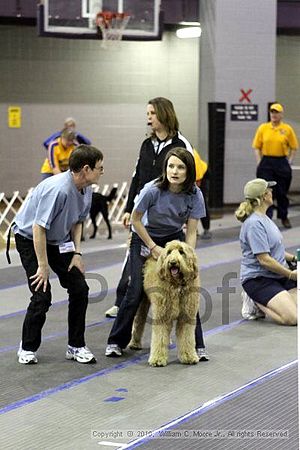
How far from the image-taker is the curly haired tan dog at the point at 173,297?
6.04 metres

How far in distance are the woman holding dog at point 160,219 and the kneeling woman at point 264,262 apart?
1144mm

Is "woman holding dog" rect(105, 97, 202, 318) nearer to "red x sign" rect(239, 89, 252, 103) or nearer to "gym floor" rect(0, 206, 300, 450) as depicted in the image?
"gym floor" rect(0, 206, 300, 450)

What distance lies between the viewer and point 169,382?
591cm

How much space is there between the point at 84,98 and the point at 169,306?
40.4 ft

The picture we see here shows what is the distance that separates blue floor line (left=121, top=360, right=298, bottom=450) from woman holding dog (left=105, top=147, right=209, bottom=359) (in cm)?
57

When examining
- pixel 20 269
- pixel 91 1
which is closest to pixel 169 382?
pixel 20 269

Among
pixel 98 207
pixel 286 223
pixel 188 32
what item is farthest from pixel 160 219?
pixel 188 32

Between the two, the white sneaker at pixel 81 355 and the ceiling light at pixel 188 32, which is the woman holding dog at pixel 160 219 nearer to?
the white sneaker at pixel 81 355

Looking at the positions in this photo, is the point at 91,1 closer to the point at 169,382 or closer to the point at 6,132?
the point at 6,132

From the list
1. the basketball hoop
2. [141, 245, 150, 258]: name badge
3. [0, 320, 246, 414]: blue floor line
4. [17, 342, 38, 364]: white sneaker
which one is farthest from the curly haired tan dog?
the basketball hoop

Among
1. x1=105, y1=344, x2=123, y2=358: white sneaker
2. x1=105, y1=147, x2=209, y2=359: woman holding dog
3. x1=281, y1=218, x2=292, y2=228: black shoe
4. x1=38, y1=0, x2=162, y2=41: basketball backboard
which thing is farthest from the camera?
x1=38, y1=0, x2=162, y2=41: basketball backboard

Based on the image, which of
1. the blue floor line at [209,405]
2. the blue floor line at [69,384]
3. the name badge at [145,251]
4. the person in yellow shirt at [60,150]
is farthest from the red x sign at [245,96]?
the blue floor line at [209,405]

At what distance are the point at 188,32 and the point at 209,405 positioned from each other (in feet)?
43.9

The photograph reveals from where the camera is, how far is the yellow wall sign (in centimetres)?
1753
